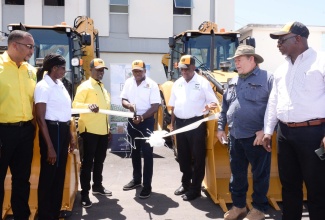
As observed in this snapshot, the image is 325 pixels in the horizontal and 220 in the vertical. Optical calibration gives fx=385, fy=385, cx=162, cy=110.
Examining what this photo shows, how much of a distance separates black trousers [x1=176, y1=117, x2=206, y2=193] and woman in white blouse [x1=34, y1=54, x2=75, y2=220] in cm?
181

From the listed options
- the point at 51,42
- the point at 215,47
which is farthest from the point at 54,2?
the point at 215,47

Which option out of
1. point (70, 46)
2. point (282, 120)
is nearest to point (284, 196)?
point (282, 120)

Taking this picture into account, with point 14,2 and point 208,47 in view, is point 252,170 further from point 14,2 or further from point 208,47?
point 14,2

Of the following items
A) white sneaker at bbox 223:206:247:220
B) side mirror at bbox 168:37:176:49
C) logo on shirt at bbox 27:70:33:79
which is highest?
side mirror at bbox 168:37:176:49

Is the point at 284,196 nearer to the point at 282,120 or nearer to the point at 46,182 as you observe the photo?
the point at 282,120

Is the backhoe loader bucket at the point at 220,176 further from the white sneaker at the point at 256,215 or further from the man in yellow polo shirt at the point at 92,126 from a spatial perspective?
the man in yellow polo shirt at the point at 92,126

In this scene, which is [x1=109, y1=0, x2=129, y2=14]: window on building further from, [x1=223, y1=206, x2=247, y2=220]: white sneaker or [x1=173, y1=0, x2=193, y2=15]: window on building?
[x1=223, y1=206, x2=247, y2=220]: white sneaker

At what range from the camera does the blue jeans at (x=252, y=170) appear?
429 centimetres

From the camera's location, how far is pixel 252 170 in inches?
173

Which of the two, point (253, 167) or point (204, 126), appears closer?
point (253, 167)

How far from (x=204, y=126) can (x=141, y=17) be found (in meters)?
12.4

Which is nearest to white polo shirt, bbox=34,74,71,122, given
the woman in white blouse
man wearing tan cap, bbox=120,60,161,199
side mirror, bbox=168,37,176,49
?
the woman in white blouse

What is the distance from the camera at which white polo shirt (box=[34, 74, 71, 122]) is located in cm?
400

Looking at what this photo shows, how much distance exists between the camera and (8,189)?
481 centimetres
